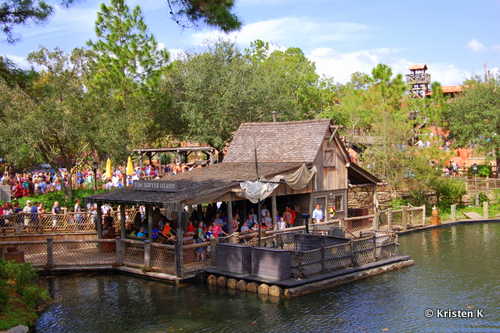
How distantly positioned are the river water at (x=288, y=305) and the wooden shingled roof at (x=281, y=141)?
25.4 ft

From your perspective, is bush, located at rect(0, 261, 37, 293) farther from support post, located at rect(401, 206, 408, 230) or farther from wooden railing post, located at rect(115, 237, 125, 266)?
support post, located at rect(401, 206, 408, 230)

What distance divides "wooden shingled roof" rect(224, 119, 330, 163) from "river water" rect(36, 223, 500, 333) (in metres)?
7.75

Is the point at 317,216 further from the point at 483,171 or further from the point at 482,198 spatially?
the point at 483,171

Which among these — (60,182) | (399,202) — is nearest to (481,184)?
(399,202)

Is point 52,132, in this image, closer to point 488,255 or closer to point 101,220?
point 101,220

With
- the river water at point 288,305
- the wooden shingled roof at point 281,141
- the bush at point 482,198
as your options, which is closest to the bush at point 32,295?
the river water at point 288,305

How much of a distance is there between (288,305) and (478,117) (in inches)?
1635

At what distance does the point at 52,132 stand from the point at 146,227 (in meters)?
14.1

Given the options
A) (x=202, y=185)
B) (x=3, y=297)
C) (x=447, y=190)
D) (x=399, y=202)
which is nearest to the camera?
(x=3, y=297)

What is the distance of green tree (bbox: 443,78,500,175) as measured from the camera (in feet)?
159

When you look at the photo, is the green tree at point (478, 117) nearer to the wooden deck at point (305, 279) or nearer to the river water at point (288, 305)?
the river water at point (288, 305)

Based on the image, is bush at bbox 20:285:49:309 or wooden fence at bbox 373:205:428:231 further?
wooden fence at bbox 373:205:428:231

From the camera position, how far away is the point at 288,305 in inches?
669

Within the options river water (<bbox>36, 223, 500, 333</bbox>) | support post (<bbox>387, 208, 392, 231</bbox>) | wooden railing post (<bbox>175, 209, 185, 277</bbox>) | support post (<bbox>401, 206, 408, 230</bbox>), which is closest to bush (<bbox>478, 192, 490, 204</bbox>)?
support post (<bbox>401, 206, 408, 230</bbox>)
